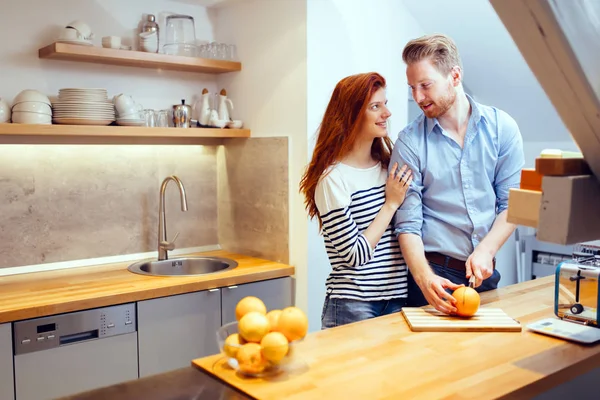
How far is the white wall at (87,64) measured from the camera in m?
2.99

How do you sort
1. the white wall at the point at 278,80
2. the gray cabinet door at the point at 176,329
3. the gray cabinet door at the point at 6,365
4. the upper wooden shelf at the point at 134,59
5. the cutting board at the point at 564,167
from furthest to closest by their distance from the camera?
the white wall at the point at 278,80, the upper wooden shelf at the point at 134,59, the gray cabinet door at the point at 176,329, the gray cabinet door at the point at 6,365, the cutting board at the point at 564,167

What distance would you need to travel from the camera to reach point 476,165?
2.21m

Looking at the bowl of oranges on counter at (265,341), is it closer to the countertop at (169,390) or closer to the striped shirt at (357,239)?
the countertop at (169,390)

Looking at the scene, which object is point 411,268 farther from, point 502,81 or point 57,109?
point 502,81

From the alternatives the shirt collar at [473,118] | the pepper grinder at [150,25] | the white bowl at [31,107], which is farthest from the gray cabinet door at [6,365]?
the shirt collar at [473,118]

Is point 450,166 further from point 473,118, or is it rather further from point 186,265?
point 186,265

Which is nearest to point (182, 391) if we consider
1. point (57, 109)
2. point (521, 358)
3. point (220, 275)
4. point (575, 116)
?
point (521, 358)

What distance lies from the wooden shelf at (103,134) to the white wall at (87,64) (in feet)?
0.66

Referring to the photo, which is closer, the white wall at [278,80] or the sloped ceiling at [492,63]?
the white wall at [278,80]

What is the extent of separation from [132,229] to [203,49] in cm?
108

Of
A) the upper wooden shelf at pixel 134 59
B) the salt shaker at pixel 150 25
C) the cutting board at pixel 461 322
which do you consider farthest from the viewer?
the salt shaker at pixel 150 25

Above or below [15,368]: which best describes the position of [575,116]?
above

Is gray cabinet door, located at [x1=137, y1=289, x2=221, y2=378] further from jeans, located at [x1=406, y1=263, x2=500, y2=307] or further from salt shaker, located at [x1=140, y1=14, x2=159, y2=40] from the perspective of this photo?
salt shaker, located at [x1=140, y1=14, x2=159, y2=40]

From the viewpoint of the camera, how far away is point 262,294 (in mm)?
3146
